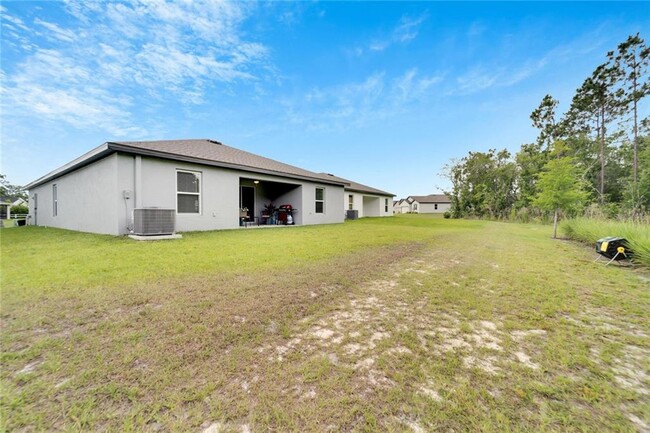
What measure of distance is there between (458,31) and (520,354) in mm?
13339

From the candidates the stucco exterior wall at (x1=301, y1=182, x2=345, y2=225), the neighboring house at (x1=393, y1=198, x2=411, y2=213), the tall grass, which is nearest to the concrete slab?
the stucco exterior wall at (x1=301, y1=182, x2=345, y2=225)

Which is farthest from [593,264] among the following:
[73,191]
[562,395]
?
[73,191]

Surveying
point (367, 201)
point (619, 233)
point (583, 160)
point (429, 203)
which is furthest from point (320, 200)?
point (429, 203)

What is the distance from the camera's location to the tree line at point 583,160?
13.2 m

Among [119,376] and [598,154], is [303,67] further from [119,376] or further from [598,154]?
[598,154]

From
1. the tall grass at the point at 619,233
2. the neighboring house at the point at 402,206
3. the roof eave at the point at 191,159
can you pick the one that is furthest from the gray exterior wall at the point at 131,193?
the neighboring house at the point at 402,206

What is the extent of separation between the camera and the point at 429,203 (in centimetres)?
5669

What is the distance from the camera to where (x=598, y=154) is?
21.8m

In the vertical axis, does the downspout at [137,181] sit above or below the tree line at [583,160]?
below

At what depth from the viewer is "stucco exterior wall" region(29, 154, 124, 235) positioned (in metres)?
7.77

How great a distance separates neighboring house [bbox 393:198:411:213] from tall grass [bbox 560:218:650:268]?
51211 mm

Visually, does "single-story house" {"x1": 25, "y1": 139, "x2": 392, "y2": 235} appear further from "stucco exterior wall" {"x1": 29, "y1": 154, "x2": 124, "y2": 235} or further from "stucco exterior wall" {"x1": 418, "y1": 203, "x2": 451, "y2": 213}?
"stucco exterior wall" {"x1": 418, "y1": 203, "x2": 451, "y2": 213}

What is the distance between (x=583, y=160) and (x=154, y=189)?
3322 cm

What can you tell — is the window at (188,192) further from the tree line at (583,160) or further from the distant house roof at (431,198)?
the distant house roof at (431,198)
